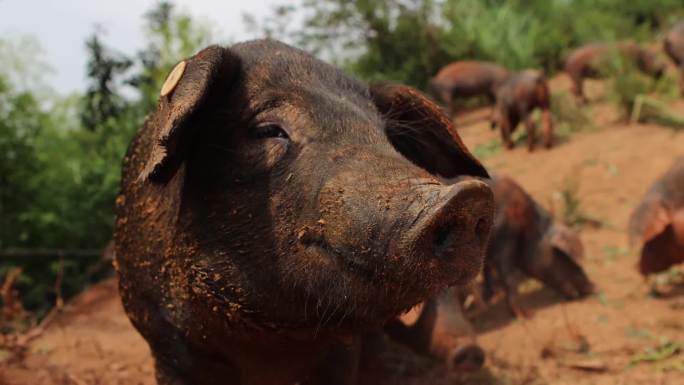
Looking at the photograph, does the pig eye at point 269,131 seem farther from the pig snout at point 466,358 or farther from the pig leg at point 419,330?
the pig snout at point 466,358

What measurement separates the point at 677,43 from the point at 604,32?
536 cm

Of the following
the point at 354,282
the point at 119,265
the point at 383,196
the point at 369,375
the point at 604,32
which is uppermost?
the point at 383,196

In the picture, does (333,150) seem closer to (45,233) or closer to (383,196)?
(383,196)

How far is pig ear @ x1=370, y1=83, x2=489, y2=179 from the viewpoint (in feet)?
9.07

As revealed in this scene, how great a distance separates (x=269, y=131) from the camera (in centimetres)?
241

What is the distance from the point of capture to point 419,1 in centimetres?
1806

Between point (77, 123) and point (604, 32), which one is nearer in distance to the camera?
point (77, 123)

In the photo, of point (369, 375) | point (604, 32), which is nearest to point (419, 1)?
point (604, 32)

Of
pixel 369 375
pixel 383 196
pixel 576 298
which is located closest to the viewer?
pixel 383 196

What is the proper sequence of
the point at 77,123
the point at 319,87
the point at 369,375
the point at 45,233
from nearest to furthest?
1. the point at 319,87
2. the point at 369,375
3. the point at 45,233
4. the point at 77,123

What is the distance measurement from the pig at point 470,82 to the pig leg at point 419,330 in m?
10.5

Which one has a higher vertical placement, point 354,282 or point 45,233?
point 354,282

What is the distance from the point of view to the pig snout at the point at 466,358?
414 centimetres

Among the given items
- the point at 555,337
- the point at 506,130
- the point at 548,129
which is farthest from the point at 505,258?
the point at 506,130
